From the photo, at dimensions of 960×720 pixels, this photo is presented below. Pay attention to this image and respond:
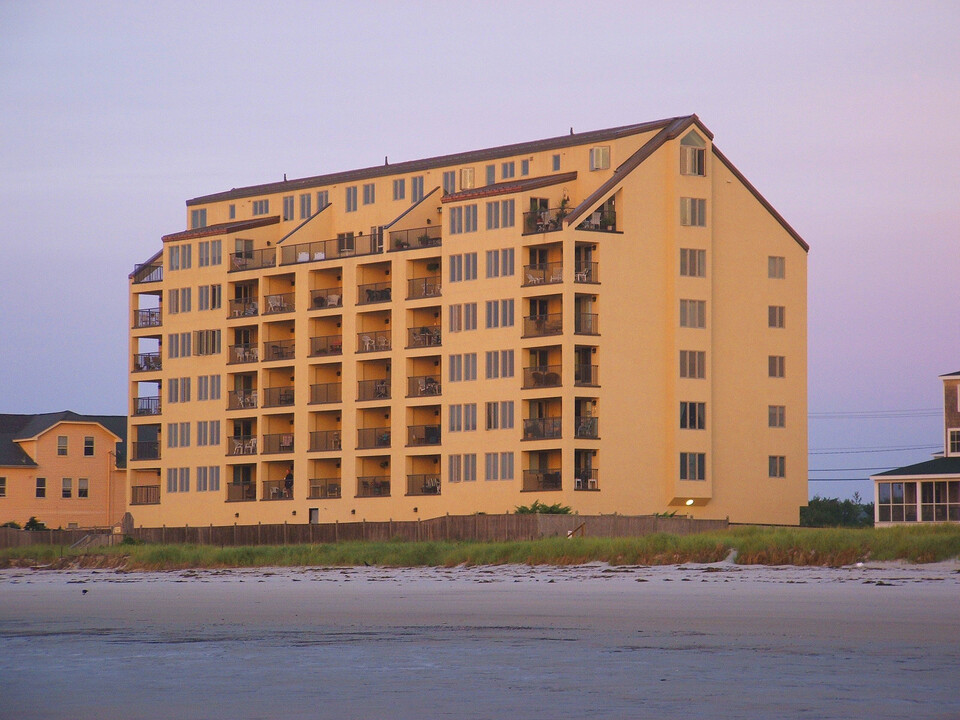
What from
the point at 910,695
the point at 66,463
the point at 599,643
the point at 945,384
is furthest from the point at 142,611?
the point at 66,463

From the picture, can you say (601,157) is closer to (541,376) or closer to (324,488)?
(541,376)

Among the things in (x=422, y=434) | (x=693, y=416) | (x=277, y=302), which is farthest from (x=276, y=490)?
(x=693, y=416)

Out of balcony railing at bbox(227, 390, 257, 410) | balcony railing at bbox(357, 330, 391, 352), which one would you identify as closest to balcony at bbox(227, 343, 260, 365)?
balcony railing at bbox(227, 390, 257, 410)

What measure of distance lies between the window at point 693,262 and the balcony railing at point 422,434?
16.4 meters

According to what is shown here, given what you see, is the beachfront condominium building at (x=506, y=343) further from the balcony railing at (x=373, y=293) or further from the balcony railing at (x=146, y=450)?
the balcony railing at (x=146, y=450)

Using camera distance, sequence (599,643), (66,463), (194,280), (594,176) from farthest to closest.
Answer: (66,463), (194,280), (594,176), (599,643)

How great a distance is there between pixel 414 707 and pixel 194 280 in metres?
86.4

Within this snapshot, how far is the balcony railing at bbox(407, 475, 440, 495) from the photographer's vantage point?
8594 cm

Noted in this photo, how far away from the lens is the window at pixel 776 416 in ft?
283

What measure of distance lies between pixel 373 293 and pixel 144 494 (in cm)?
2253

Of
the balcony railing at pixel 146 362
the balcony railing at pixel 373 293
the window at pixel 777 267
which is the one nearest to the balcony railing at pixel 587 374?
the window at pixel 777 267

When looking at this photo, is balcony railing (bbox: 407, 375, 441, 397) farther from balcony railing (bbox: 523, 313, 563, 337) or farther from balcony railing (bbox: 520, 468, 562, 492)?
balcony railing (bbox: 520, 468, 562, 492)

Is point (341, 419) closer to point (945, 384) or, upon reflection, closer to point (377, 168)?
point (377, 168)

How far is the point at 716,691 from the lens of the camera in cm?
1522
